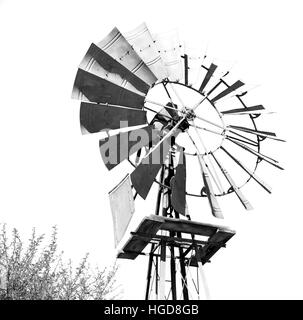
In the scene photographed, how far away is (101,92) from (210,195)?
86.0 inches

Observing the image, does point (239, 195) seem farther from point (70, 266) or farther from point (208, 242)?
point (70, 266)

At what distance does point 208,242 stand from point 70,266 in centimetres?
262

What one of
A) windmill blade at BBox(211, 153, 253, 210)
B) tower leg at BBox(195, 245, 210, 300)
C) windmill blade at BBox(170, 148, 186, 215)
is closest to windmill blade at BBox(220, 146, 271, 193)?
windmill blade at BBox(211, 153, 253, 210)

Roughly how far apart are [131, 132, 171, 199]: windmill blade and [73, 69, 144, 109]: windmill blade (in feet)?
2.57

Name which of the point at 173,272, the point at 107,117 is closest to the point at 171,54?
the point at 107,117

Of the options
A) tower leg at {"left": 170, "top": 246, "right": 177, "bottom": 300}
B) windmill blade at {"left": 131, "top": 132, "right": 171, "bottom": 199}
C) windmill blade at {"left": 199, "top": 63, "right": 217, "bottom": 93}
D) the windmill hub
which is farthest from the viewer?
windmill blade at {"left": 199, "top": 63, "right": 217, "bottom": 93}

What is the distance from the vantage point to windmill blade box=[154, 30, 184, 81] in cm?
719

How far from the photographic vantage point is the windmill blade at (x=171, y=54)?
7188mm

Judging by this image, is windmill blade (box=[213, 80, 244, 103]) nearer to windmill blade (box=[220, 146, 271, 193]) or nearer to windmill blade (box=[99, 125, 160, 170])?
windmill blade (box=[220, 146, 271, 193])

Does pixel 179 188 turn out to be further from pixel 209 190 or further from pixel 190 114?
pixel 190 114

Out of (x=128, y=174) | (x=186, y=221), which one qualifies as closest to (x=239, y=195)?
(x=186, y=221)

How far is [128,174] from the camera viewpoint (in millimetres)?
5969
